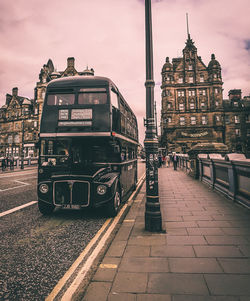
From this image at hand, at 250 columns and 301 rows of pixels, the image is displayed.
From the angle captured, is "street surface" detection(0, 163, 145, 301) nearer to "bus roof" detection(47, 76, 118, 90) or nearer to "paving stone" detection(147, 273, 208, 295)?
"paving stone" detection(147, 273, 208, 295)

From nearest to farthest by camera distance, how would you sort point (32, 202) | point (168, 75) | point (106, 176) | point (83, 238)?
point (83, 238), point (106, 176), point (32, 202), point (168, 75)

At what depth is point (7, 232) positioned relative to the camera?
14.5ft

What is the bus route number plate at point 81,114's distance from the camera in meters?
5.67

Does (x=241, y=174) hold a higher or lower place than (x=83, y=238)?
higher

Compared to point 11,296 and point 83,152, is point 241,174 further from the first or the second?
point 11,296

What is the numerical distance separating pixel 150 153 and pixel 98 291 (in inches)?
108

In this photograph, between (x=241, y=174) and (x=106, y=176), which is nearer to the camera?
(x=106, y=176)

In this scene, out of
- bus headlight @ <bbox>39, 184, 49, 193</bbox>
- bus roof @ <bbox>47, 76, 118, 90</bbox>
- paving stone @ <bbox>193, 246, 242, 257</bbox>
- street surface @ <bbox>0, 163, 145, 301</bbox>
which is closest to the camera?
street surface @ <bbox>0, 163, 145, 301</bbox>

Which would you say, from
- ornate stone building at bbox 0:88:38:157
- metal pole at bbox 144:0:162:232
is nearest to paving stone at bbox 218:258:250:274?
metal pole at bbox 144:0:162:232

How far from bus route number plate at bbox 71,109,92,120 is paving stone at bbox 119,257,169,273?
3829 millimetres

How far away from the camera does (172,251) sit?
133 inches

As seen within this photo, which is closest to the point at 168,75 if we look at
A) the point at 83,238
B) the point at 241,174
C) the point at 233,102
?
the point at 233,102

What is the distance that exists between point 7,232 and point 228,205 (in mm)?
6176

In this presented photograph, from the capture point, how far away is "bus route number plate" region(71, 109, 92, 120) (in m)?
5.67
